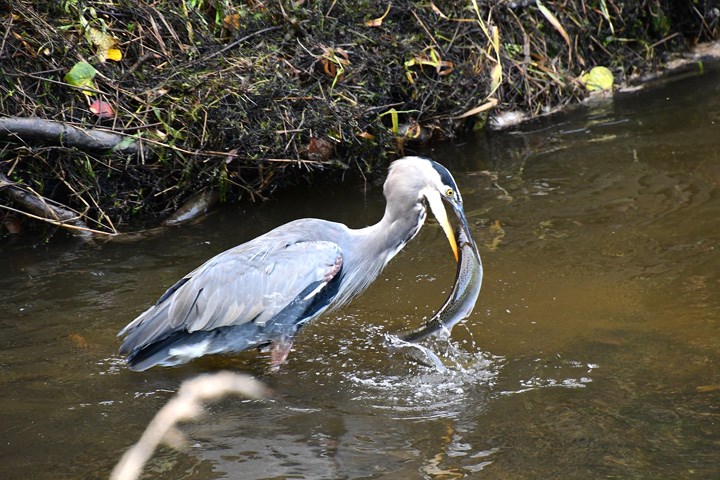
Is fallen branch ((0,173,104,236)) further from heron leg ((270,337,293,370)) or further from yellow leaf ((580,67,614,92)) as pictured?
yellow leaf ((580,67,614,92))

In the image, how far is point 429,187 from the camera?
14.8 ft

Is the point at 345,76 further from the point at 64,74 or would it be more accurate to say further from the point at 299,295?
the point at 299,295

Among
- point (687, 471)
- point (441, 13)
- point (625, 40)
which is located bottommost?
point (687, 471)

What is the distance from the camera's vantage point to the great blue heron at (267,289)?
4.38m

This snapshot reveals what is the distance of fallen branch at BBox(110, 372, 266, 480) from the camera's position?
355 centimetres

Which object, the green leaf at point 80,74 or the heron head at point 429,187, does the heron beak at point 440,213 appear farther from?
the green leaf at point 80,74

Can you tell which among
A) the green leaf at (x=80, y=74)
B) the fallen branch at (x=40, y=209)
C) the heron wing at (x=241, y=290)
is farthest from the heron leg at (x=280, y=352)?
the green leaf at (x=80, y=74)

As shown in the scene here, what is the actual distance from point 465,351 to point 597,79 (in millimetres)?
4698

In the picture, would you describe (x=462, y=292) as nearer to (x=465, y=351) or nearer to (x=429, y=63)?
(x=465, y=351)

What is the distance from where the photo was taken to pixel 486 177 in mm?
6707

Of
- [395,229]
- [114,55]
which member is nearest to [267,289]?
[395,229]

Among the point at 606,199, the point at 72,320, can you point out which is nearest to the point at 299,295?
the point at 72,320

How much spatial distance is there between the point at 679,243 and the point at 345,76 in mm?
2700

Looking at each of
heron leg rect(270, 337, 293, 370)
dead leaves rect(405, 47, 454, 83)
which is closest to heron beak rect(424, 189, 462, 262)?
heron leg rect(270, 337, 293, 370)
